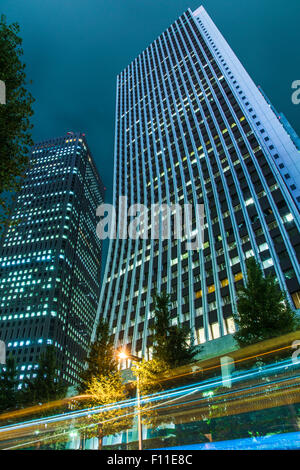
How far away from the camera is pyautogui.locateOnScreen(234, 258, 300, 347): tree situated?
17.4 meters

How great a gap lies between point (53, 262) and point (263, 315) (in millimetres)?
127269

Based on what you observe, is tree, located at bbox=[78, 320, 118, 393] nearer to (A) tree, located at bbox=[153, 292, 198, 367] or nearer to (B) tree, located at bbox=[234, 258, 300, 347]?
(A) tree, located at bbox=[153, 292, 198, 367]

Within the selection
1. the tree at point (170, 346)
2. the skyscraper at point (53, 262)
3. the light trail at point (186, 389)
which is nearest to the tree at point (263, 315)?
the light trail at point (186, 389)

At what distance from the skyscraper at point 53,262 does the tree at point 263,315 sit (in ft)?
350

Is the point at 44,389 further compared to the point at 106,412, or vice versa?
the point at 44,389

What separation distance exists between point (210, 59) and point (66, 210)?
4051 inches

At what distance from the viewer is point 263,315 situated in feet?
58.4

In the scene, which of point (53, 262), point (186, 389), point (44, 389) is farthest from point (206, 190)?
point (53, 262)

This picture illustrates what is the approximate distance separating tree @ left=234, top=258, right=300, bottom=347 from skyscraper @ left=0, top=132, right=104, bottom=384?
350 ft

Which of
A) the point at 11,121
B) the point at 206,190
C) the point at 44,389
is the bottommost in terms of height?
the point at 44,389

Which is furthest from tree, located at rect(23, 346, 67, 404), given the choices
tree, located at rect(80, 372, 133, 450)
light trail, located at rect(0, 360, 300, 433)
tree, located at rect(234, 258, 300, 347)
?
tree, located at rect(234, 258, 300, 347)

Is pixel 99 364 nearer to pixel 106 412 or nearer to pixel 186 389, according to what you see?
pixel 106 412

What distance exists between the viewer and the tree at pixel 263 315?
17.4 m
